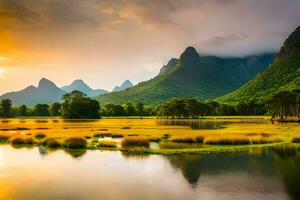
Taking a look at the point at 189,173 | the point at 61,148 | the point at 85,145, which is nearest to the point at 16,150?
the point at 61,148

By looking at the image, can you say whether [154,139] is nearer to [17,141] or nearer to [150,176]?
[17,141]

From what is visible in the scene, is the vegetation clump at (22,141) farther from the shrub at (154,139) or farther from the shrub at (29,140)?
the shrub at (154,139)

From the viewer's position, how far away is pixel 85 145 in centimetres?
5962

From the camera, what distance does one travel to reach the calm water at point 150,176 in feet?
98.6

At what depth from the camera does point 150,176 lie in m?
37.2

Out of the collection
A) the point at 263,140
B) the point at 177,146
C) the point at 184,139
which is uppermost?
the point at 263,140

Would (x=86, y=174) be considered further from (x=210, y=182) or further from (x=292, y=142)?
(x=292, y=142)

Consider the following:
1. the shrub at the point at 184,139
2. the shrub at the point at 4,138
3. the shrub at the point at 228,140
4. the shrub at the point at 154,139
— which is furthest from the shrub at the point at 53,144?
the shrub at the point at 228,140

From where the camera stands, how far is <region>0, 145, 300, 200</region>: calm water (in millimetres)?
30047

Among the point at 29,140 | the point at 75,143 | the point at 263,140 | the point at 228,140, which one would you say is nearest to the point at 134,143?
the point at 75,143

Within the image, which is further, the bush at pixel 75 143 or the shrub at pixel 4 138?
the shrub at pixel 4 138

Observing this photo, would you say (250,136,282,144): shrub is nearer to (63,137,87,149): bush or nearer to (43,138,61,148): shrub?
(63,137,87,149): bush

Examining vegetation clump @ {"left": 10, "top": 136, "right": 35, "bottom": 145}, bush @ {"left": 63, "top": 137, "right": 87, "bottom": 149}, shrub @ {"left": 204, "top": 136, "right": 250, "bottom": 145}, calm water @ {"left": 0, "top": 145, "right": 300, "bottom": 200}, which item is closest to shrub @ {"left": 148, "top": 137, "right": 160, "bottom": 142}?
shrub @ {"left": 204, "top": 136, "right": 250, "bottom": 145}

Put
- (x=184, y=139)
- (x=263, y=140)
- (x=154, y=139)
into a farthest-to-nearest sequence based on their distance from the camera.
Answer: (x=154, y=139), (x=184, y=139), (x=263, y=140)
